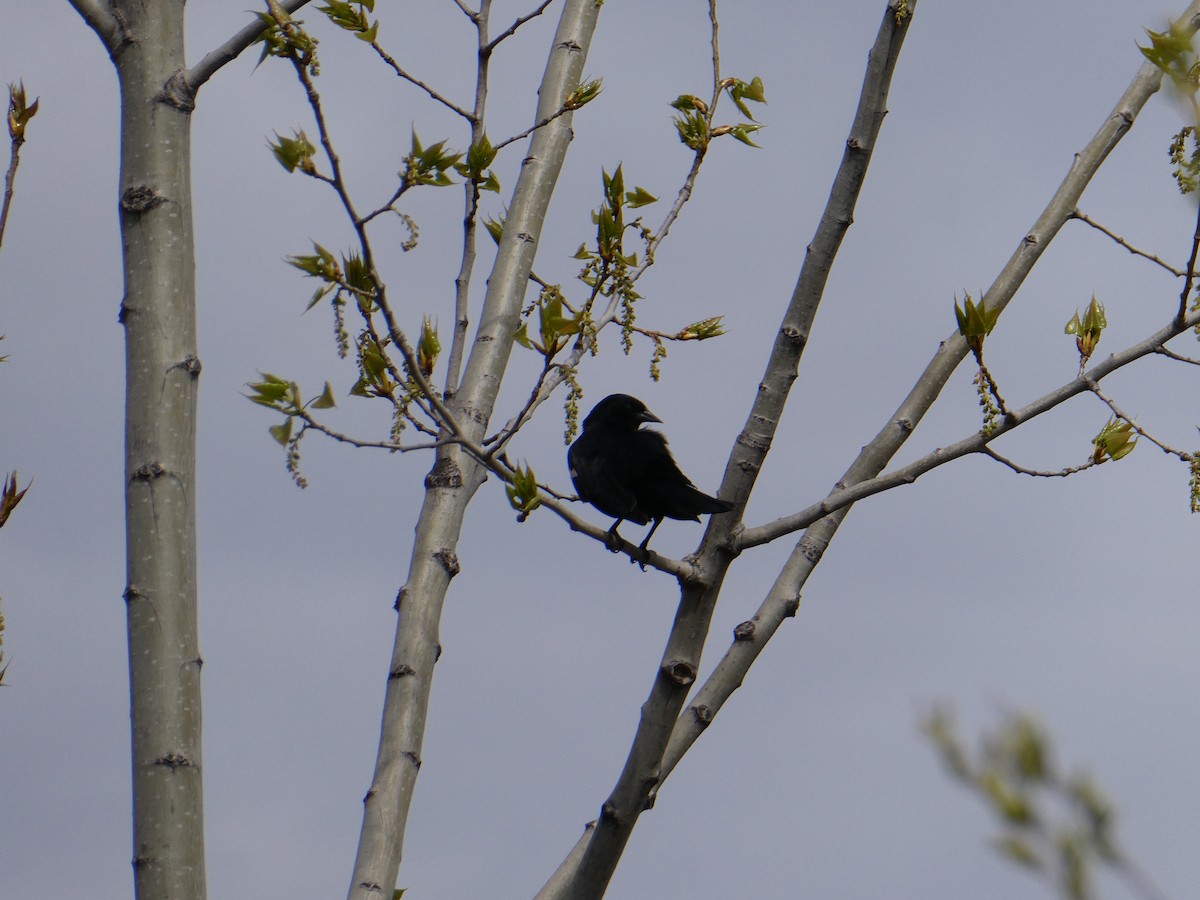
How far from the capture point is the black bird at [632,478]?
567 cm

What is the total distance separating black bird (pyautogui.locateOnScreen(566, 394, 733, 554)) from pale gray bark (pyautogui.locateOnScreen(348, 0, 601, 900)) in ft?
3.78

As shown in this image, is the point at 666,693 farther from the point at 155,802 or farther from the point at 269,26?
the point at 269,26

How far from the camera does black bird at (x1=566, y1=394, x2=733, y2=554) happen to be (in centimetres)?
567

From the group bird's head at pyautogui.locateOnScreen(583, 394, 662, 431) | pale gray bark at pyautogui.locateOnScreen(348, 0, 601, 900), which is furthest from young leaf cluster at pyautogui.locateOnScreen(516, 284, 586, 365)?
bird's head at pyautogui.locateOnScreen(583, 394, 662, 431)

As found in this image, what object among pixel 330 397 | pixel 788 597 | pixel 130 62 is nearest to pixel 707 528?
pixel 788 597

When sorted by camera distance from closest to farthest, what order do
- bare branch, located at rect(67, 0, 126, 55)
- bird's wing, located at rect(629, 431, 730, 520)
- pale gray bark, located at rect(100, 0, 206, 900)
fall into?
pale gray bark, located at rect(100, 0, 206, 900)
bare branch, located at rect(67, 0, 126, 55)
bird's wing, located at rect(629, 431, 730, 520)

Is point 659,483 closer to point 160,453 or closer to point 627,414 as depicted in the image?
point 627,414

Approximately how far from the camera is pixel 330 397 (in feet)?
11.7

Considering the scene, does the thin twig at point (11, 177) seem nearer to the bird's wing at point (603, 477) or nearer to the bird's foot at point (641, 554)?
the bird's foot at point (641, 554)

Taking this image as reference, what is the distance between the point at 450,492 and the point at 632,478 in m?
1.82

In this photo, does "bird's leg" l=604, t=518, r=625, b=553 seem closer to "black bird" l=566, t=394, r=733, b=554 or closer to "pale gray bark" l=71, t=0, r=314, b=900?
"black bird" l=566, t=394, r=733, b=554

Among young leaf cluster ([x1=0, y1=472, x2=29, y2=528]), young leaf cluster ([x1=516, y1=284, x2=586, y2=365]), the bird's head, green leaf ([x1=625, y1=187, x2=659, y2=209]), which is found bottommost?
young leaf cluster ([x1=0, y1=472, x2=29, y2=528])

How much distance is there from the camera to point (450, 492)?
14.1 ft

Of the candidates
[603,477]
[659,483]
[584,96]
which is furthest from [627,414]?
[584,96]
